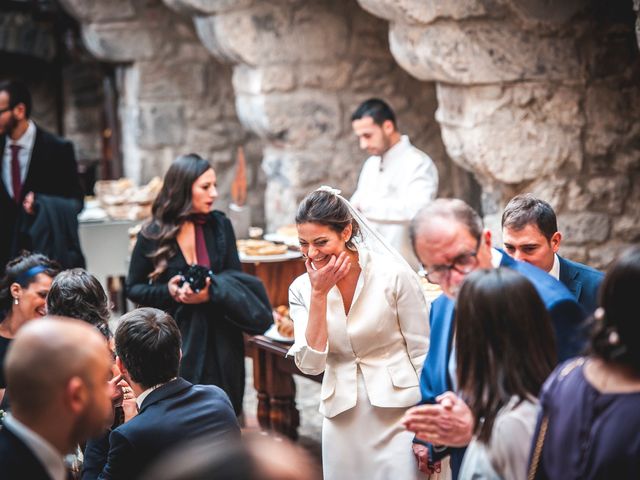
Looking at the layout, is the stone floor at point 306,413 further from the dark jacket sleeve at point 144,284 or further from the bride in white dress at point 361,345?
the bride in white dress at point 361,345

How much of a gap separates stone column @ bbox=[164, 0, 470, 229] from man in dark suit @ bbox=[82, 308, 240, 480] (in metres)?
4.37


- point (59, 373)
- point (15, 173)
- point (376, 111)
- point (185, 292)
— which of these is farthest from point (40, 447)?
point (15, 173)

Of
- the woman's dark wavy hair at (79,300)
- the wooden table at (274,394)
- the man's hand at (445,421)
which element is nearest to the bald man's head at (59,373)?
the man's hand at (445,421)

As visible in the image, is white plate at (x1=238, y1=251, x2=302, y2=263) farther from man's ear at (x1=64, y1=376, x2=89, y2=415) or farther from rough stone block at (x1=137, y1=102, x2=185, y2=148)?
man's ear at (x1=64, y1=376, x2=89, y2=415)

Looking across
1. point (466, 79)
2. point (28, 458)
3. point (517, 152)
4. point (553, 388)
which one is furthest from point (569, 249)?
point (28, 458)

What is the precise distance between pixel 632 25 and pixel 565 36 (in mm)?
368

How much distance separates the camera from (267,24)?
741 centimetres

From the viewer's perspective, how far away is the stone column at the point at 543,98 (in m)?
5.52

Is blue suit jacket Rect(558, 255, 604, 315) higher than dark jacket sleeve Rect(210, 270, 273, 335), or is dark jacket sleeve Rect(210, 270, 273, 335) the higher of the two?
blue suit jacket Rect(558, 255, 604, 315)

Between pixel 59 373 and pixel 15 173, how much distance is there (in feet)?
14.1

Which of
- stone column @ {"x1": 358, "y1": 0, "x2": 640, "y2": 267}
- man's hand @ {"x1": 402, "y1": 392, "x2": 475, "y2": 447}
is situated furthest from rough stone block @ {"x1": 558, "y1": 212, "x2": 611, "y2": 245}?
man's hand @ {"x1": 402, "y1": 392, "x2": 475, "y2": 447}

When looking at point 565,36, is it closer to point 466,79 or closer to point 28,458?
point 466,79

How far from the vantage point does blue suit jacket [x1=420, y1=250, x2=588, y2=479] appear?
2.63 metres

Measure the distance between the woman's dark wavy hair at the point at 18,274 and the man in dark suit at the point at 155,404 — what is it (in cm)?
125
